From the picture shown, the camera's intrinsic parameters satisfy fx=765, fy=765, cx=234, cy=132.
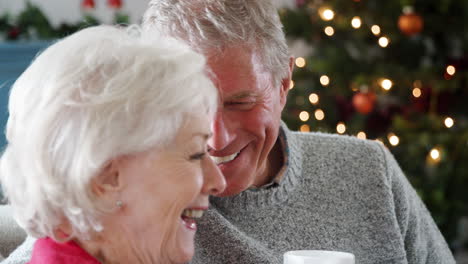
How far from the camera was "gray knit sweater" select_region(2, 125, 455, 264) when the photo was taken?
4.97 ft

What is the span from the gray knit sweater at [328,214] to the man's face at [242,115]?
85mm

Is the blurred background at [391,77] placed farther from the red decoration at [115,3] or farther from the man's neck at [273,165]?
the man's neck at [273,165]

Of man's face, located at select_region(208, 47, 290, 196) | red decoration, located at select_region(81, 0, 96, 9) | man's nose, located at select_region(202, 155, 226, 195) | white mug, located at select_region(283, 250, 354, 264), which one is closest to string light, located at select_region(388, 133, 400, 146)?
red decoration, located at select_region(81, 0, 96, 9)

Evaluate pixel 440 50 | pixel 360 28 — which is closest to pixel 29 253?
pixel 360 28

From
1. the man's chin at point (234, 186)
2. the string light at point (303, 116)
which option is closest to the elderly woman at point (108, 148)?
the man's chin at point (234, 186)

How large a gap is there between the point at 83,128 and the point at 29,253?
16.3 inches

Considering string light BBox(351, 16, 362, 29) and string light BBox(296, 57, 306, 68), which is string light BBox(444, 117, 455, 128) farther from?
string light BBox(296, 57, 306, 68)

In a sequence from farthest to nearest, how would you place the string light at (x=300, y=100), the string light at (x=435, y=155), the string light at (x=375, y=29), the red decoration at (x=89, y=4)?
the red decoration at (x=89, y=4) → the string light at (x=300, y=100) → the string light at (x=375, y=29) → the string light at (x=435, y=155)

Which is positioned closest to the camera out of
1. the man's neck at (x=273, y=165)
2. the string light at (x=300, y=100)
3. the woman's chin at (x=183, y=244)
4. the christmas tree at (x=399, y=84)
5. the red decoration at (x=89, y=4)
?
the woman's chin at (x=183, y=244)

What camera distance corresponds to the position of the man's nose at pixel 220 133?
1.37m

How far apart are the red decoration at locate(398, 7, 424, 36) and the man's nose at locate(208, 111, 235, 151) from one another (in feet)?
7.43

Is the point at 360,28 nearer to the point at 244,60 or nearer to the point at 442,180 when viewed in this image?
the point at 442,180

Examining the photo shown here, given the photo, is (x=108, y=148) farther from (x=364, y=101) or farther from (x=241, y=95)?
(x=364, y=101)

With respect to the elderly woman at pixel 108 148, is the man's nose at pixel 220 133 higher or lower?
lower
